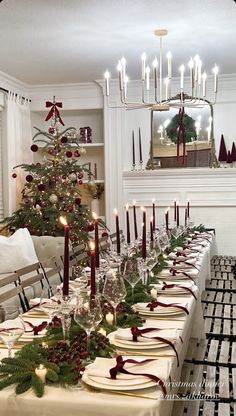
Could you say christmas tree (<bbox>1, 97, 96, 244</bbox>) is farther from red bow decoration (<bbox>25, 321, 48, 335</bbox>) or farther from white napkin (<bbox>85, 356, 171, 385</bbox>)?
white napkin (<bbox>85, 356, 171, 385</bbox>)

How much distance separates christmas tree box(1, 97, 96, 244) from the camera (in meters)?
5.91

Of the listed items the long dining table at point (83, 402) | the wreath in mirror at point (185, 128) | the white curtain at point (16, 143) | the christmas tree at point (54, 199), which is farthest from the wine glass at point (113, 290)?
the wreath in mirror at point (185, 128)

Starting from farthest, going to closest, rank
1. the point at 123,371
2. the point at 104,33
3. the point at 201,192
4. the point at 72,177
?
the point at 201,192 → the point at 72,177 → the point at 104,33 → the point at 123,371

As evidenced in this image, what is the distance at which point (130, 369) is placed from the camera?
1.50m

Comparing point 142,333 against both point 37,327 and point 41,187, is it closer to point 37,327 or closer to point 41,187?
point 37,327

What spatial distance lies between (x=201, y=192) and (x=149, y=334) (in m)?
5.15

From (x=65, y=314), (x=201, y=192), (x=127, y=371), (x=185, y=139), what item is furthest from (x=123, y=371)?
(x=185, y=139)

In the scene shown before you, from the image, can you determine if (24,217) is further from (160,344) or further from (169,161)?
(160,344)

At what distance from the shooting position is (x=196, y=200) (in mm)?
6824

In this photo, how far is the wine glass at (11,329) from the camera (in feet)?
5.13

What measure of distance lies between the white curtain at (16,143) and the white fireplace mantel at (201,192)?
1.51 m

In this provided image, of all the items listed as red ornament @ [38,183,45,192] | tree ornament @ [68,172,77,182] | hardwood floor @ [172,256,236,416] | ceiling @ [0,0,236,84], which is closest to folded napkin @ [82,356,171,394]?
hardwood floor @ [172,256,236,416]

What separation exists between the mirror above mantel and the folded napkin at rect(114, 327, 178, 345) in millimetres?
5133

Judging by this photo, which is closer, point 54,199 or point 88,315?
point 88,315
